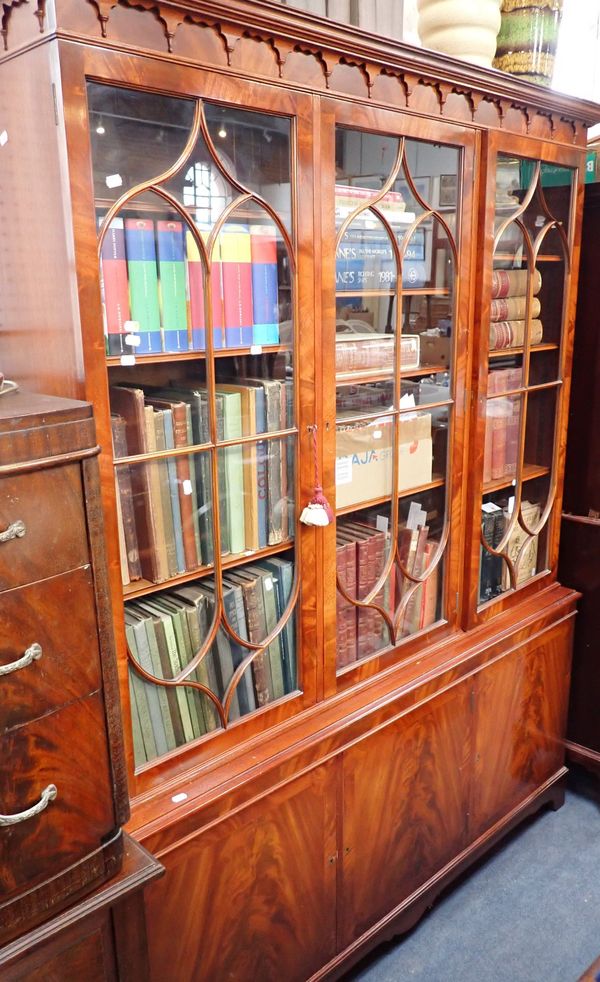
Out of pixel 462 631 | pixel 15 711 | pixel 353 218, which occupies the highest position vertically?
pixel 353 218

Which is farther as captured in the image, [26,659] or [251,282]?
[251,282]

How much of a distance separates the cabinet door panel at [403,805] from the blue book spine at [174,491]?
0.62 metres

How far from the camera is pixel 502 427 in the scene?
6.63 feet

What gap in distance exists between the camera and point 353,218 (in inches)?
58.9

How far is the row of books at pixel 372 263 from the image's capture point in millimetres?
1516

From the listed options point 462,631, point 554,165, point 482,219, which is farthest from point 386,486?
point 554,165

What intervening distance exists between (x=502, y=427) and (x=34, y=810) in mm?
1468

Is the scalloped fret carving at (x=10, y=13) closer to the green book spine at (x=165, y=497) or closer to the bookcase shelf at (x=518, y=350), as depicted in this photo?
the green book spine at (x=165, y=497)

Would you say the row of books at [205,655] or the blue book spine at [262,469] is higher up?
the blue book spine at [262,469]

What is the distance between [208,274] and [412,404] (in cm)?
63

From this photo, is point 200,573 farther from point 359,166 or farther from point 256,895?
point 359,166

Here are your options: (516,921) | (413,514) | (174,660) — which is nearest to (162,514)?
(174,660)

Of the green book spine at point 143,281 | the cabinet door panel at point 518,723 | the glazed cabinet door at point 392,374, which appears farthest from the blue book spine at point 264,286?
the cabinet door panel at point 518,723

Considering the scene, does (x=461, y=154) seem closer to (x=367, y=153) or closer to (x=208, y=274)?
(x=367, y=153)
